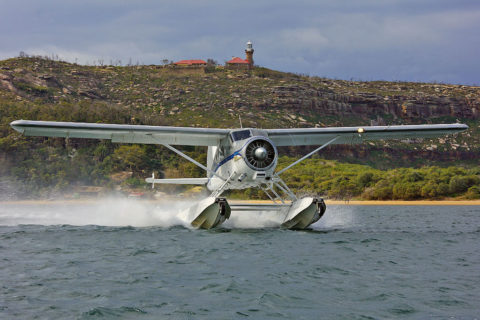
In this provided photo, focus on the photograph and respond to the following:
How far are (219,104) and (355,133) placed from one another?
55.4m

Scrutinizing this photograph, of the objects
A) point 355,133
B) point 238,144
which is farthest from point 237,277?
point 355,133

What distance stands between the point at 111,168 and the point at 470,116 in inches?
2288

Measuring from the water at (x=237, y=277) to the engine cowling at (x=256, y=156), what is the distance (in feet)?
6.22

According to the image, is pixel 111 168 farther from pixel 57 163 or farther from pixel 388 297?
pixel 388 297

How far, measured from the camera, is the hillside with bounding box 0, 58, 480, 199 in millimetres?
50531

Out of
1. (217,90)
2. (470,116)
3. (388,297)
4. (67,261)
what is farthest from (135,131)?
(470,116)

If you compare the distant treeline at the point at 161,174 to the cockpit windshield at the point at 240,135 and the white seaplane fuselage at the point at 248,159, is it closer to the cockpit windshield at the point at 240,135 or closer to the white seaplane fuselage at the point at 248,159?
the white seaplane fuselage at the point at 248,159

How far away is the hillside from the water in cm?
3518

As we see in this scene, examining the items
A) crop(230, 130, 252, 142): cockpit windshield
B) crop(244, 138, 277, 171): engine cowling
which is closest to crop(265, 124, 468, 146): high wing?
crop(230, 130, 252, 142): cockpit windshield

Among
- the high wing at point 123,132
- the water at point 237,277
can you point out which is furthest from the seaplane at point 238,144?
the water at point 237,277

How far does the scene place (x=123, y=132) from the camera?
13.8m

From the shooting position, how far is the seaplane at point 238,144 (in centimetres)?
1260

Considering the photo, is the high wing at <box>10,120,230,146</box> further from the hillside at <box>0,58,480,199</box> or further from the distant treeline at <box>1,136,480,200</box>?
the hillside at <box>0,58,480,199</box>

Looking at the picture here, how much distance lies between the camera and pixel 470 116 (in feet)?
251
